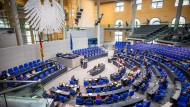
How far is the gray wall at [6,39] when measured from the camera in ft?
45.6

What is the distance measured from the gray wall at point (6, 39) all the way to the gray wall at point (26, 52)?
0.76 m

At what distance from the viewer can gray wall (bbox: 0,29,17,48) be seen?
13914 millimetres

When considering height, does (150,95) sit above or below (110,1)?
below

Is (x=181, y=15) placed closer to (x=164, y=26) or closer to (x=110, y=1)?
(x=164, y=26)

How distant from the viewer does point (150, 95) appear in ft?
30.5

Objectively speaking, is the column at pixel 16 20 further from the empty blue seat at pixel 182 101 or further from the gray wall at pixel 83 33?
Result: the empty blue seat at pixel 182 101

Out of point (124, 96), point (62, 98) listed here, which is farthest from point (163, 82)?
point (62, 98)

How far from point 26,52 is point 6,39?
2442 millimetres

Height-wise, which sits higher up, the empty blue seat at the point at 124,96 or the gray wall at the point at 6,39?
the gray wall at the point at 6,39

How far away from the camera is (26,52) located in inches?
615

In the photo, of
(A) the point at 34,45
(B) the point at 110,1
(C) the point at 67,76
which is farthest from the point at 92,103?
(B) the point at 110,1

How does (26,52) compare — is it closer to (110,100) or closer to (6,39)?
(6,39)

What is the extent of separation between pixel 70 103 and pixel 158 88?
658cm

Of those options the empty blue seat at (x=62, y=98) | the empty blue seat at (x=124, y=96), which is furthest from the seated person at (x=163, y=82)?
the empty blue seat at (x=62, y=98)
